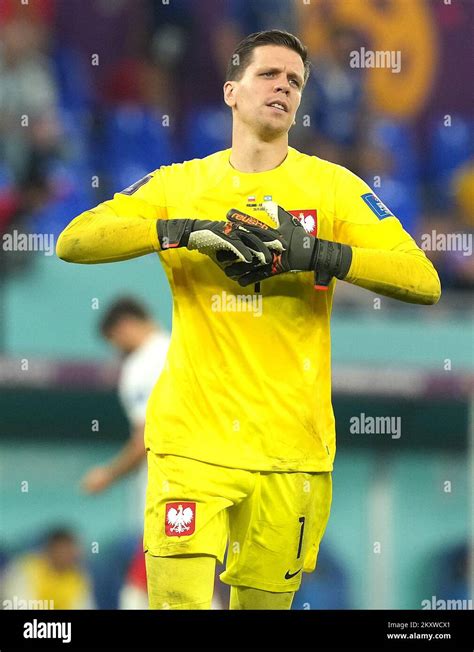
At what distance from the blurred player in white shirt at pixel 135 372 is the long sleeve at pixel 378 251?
282 cm

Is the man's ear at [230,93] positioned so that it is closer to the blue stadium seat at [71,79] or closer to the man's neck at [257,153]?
the man's neck at [257,153]

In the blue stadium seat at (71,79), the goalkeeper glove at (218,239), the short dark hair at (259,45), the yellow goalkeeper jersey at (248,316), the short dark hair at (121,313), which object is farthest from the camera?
the blue stadium seat at (71,79)

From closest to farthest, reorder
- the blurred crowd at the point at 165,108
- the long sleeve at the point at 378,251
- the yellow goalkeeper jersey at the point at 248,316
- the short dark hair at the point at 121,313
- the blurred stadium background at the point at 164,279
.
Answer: the long sleeve at the point at 378,251 < the yellow goalkeeper jersey at the point at 248,316 < the short dark hair at the point at 121,313 < the blurred stadium background at the point at 164,279 < the blurred crowd at the point at 165,108

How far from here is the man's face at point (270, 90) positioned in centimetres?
387

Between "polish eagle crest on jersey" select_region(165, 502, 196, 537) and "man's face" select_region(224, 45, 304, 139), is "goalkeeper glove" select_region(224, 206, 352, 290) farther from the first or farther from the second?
"polish eagle crest on jersey" select_region(165, 502, 196, 537)

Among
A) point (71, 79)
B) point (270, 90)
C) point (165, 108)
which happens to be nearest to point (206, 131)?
point (165, 108)

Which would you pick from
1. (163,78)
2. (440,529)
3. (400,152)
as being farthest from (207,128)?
(440,529)

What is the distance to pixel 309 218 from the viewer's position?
154 inches

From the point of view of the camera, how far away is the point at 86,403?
779cm

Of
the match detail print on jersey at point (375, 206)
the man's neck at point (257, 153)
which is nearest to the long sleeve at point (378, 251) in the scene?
the match detail print on jersey at point (375, 206)

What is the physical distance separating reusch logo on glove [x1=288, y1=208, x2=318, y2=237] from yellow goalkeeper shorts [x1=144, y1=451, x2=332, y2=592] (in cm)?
74

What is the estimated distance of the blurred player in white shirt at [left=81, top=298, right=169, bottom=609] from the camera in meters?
6.64

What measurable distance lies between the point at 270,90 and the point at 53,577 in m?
4.18

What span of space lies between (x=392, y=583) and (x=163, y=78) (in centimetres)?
451
